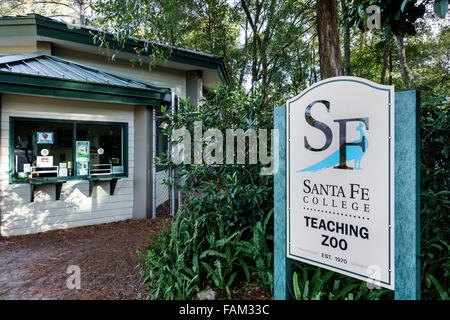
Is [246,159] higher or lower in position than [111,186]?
higher

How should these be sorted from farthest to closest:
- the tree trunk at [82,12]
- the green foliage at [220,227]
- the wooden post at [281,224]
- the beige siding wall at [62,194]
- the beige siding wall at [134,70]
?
the tree trunk at [82,12]
the beige siding wall at [134,70]
the beige siding wall at [62,194]
the green foliage at [220,227]
the wooden post at [281,224]

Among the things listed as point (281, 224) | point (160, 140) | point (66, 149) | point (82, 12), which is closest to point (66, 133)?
point (66, 149)

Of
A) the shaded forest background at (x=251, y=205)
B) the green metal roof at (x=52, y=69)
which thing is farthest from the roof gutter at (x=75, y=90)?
the shaded forest background at (x=251, y=205)

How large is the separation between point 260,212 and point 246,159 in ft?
2.11

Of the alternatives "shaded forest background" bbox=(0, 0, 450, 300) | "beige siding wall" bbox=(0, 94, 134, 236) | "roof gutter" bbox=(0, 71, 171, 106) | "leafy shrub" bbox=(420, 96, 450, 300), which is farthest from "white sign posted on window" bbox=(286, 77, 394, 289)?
"beige siding wall" bbox=(0, 94, 134, 236)

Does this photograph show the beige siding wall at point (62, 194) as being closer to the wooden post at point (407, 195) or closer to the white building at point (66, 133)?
the white building at point (66, 133)

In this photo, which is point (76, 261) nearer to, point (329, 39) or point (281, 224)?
point (281, 224)

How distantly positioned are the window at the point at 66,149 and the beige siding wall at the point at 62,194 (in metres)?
0.13

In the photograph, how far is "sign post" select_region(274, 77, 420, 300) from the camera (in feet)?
6.12

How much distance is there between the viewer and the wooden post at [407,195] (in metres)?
1.82

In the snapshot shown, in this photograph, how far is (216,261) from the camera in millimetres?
3041

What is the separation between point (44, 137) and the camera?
5.66m

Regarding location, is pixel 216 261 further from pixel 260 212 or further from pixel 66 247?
pixel 66 247
